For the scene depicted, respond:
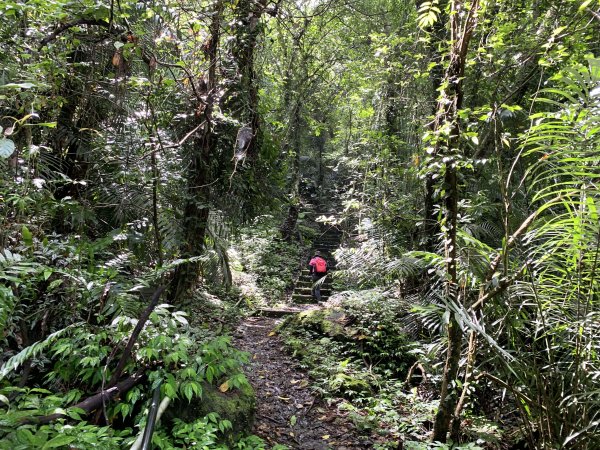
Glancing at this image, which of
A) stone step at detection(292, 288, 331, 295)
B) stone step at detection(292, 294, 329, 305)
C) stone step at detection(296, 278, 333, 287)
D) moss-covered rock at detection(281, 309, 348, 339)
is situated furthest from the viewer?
stone step at detection(296, 278, 333, 287)

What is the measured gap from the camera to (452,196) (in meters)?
2.83

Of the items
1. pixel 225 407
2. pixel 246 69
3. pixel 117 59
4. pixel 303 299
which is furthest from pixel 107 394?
pixel 303 299

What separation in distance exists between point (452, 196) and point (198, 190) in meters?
3.14

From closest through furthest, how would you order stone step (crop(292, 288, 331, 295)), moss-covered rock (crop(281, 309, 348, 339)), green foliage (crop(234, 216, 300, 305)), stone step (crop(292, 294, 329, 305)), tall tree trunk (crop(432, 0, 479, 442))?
tall tree trunk (crop(432, 0, 479, 442)) → moss-covered rock (crop(281, 309, 348, 339)) → green foliage (crop(234, 216, 300, 305)) → stone step (crop(292, 294, 329, 305)) → stone step (crop(292, 288, 331, 295))

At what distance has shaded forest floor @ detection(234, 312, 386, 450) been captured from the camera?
3506 millimetres

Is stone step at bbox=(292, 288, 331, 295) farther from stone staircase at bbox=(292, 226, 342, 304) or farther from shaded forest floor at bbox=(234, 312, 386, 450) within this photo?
shaded forest floor at bbox=(234, 312, 386, 450)

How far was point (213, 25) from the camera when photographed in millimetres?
4465

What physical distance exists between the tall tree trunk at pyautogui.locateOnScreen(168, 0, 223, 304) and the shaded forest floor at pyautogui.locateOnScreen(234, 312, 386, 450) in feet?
4.56

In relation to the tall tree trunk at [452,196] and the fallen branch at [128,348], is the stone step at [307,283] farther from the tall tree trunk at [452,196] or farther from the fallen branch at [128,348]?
the fallen branch at [128,348]

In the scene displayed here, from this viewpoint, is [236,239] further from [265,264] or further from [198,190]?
[265,264]

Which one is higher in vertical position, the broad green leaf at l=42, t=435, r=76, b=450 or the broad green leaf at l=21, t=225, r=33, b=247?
the broad green leaf at l=21, t=225, r=33, b=247

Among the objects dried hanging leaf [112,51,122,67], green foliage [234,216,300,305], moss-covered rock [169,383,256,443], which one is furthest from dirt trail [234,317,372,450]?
green foliage [234,216,300,305]

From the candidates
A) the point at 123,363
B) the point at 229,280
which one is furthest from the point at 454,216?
the point at 229,280

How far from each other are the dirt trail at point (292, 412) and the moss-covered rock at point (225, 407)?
1.01ft
